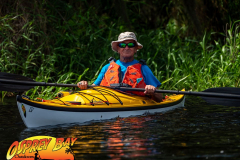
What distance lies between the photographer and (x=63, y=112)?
5.04m

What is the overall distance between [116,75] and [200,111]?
4.94 feet

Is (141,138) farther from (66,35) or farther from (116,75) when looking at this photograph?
(66,35)

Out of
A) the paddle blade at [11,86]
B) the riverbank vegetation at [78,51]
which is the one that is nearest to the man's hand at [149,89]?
the paddle blade at [11,86]

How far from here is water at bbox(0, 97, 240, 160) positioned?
364 cm

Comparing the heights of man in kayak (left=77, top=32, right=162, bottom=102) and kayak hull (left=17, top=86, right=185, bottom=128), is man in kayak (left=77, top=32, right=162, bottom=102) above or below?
above

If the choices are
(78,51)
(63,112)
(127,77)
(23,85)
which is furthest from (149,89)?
(78,51)

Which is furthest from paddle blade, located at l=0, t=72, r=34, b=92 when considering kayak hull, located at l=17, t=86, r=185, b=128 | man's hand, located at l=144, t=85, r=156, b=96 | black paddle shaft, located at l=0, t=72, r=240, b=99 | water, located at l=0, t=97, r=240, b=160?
man's hand, located at l=144, t=85, r=156, b=96

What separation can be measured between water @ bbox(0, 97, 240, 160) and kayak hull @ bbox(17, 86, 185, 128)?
113 mm

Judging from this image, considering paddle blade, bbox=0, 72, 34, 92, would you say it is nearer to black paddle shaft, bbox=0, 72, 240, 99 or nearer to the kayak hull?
black paddle shaft, bbox=0, 72, 240, 99

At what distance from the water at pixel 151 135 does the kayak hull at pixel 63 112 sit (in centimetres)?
11

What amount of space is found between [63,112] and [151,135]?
1.26 m

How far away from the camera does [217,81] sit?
26.7 feet

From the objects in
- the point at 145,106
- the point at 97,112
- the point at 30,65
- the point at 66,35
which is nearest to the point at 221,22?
the point at 66,35

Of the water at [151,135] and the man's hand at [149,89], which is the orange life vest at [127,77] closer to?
the man's hand at [149,89]
